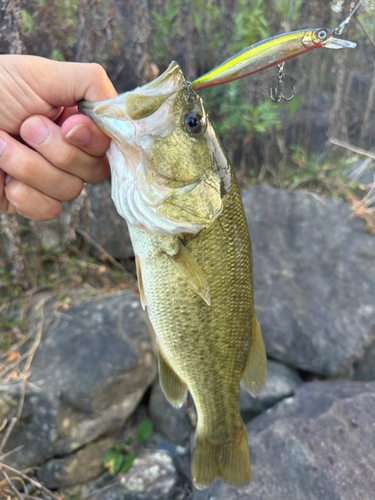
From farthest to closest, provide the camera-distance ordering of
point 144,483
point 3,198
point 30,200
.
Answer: point 144,483 < point 3,198 < point 30,200

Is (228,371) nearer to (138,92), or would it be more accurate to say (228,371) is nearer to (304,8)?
(138,92)

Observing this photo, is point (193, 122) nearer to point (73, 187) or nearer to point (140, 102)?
point (140, 102)

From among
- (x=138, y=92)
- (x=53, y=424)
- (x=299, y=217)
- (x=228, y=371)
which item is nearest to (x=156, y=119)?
(x=138, y=92)

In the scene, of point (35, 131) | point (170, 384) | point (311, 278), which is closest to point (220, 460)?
point (170, 384)

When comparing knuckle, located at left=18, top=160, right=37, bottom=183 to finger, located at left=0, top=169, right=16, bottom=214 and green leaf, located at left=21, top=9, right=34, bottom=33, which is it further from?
green leaf, located at left=21, top=9, right=34, bottom=33

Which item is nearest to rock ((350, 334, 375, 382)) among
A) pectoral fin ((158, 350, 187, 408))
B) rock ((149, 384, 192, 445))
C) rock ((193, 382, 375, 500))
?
rock ((193, 382, 375, 500))

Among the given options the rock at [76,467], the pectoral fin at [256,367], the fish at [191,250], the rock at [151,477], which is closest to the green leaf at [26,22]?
the fish at [191,250]
